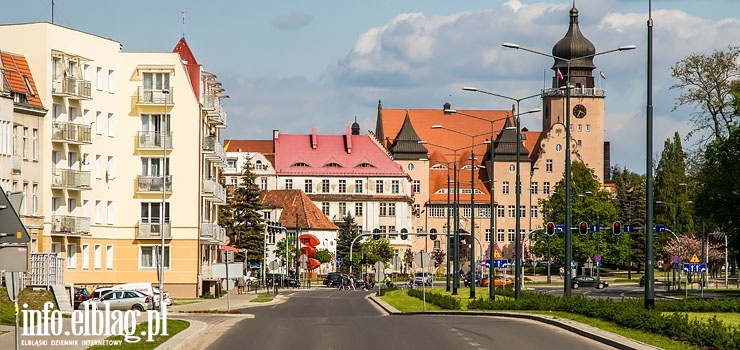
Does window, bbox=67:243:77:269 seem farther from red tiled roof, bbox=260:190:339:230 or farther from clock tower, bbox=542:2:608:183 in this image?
clock tower, bbox=542:2:608:183

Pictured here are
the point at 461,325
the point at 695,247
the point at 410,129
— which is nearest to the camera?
the point at 461,325

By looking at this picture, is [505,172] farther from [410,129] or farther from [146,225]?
[146,225]

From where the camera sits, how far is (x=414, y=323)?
120 ft

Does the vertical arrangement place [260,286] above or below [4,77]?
below

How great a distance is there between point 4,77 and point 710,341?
139 ft

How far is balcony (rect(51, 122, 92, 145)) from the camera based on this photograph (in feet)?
223

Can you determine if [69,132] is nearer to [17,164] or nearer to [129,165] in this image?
[129,165]

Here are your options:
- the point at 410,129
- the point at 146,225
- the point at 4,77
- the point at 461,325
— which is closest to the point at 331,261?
the point at 410,129

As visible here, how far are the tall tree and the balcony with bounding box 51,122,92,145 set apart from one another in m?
82.2

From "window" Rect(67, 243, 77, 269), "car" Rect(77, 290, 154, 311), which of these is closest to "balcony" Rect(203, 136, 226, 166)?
"window" Rect(67, 243, 77, 269)

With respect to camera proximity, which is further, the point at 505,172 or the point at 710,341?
the point at 505,172

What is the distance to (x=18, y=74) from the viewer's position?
63688 millimetres

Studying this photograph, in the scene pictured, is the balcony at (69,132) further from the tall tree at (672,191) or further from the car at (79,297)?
the tall tree at (672,191)

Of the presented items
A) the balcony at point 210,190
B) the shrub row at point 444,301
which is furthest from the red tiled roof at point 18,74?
the shrub row at point 444,301
